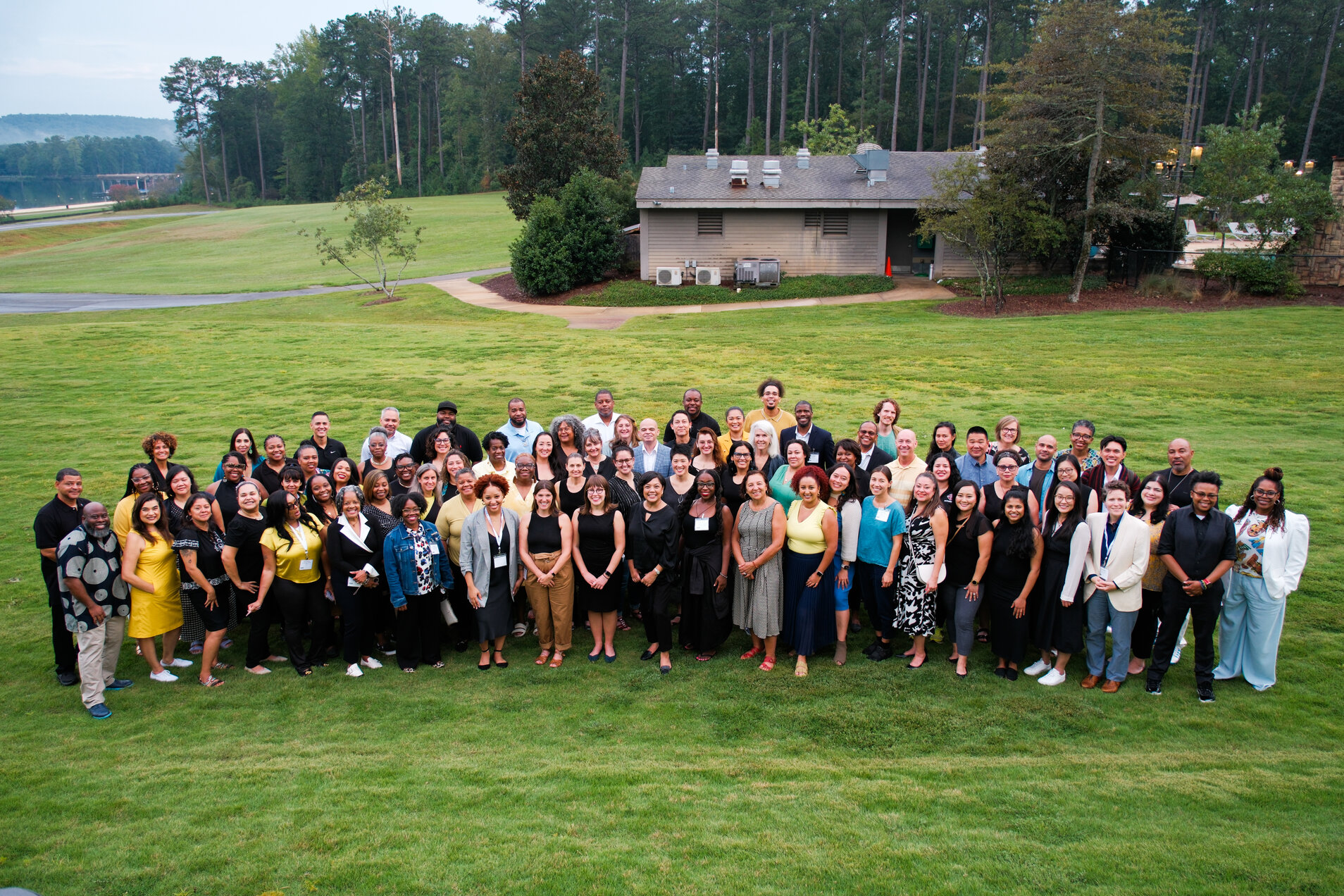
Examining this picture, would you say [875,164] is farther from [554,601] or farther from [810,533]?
[554,601]

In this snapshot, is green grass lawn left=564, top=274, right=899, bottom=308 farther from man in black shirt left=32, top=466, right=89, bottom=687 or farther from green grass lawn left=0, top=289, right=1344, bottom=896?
man in black shirt left=32, top=466, right=89, bottom=687

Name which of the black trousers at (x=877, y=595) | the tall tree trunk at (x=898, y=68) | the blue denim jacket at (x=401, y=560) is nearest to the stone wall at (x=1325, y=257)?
the black trousers at (x=877, y=595)

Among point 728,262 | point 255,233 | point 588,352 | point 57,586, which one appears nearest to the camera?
point 57,586

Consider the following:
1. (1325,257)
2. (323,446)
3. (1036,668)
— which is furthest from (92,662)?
(1325,257)

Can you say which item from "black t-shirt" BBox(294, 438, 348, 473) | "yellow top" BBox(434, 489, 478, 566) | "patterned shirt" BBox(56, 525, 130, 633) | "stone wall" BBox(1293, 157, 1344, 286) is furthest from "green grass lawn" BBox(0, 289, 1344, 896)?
"stone wall" BBox(1293, 157, 1344, 286)

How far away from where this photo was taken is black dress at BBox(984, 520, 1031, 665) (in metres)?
6.62

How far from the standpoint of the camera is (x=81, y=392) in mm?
16297

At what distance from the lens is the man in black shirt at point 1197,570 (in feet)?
20.3

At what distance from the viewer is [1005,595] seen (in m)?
6.73

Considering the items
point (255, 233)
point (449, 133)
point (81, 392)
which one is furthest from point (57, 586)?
point (449, 133)

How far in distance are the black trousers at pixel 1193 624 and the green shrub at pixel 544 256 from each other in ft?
82.1

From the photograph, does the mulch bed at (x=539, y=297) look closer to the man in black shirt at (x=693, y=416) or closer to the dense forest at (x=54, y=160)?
the man in black shirt at (x=693, y=416)

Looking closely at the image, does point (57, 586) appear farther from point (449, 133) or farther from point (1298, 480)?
point (449, 133)

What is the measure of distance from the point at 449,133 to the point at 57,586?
285ft
